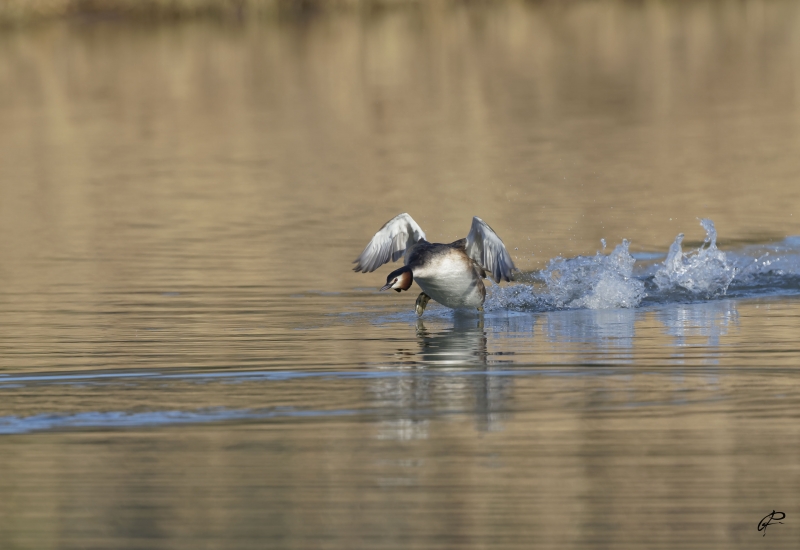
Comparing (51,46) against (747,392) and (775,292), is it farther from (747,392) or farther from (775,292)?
(747,392)

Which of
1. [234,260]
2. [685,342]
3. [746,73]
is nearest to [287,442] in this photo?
[685,342]

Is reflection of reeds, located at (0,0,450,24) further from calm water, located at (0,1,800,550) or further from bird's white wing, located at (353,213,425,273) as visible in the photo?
bird's white wing, located at (353,213,425,273)

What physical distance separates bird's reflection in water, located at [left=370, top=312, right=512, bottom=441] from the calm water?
3cm

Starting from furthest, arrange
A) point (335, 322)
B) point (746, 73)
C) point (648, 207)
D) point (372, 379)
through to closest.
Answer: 1. point (746, 73)
2. point (648, 207)
3. point (335, 322)
4. point (372, 379)

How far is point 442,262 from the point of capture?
10.8 metres

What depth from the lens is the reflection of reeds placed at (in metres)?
41.1

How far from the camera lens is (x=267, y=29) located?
40781 mm

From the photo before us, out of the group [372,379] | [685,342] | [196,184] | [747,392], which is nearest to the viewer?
[747,392]

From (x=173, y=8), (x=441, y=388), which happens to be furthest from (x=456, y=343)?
(x=173, y=8)

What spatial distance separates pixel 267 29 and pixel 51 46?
557cm

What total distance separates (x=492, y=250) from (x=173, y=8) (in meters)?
32.0

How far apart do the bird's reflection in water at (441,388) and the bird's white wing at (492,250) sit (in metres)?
0.92

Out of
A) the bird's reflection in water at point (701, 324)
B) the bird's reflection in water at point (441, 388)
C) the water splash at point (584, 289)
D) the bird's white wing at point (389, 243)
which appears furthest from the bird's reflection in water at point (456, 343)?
the bird's reflection in water at point (701, 324)

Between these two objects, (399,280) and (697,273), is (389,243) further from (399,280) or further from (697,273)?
(697,273)
